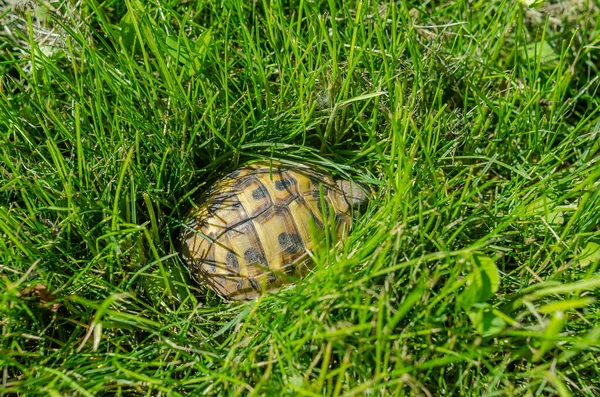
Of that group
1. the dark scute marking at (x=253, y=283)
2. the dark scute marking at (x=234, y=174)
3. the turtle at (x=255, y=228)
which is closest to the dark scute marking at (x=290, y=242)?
the turtle at (x=255, y=228)

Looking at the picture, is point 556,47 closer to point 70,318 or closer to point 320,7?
point 320,7

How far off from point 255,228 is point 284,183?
183 millimetres

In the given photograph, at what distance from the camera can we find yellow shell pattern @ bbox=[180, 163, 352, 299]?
1778 mm

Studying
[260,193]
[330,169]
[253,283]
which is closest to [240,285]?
[253,283]

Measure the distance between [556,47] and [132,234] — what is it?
5.75 feet

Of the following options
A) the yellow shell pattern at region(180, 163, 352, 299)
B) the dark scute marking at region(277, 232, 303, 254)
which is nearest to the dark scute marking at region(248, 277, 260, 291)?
the yellow shell pattern at region(180, 163, 352, 299)

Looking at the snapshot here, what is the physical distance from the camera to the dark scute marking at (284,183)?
1.86 m

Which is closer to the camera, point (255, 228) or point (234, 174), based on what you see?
point (255, 228)

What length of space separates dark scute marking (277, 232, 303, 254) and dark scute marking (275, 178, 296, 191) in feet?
0.51

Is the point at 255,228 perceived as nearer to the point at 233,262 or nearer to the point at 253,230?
the point at 253,230

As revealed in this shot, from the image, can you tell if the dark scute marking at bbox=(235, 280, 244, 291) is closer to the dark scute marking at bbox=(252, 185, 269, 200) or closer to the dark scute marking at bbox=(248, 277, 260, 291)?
the dark scute marking at bbox=(248, 277, 260, 291)

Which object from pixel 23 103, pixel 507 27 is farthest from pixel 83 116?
pixel 507 27

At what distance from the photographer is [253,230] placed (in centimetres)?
179

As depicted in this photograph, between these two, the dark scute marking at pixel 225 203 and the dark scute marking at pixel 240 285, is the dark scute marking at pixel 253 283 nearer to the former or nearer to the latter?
the dark scute marking at pixel 240 285
